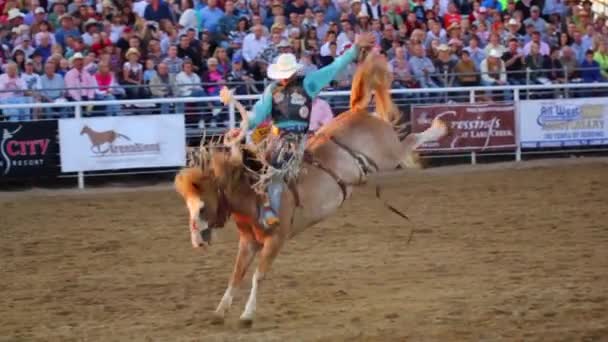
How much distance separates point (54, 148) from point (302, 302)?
6597 millimetres

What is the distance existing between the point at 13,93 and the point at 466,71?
642 cm

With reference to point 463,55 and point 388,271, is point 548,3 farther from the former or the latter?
point 388,271

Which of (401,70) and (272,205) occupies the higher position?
(401,70)

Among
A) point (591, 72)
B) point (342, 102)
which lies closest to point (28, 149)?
point (342, 102)

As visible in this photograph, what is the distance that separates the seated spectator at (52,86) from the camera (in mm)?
13555

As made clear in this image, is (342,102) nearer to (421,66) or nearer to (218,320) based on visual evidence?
(421,66)

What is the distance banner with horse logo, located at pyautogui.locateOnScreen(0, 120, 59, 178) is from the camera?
42.5 ft

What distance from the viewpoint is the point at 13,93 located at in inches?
524

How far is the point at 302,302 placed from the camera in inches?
292

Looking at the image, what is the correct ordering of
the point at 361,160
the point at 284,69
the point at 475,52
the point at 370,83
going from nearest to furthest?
the point at 284,69 < the point at 361,160 < the point at 370,83 < the point at 475,52

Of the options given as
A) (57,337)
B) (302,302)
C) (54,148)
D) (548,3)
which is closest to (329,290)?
(302,302)

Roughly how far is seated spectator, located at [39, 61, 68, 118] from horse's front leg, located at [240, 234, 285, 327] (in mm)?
7181

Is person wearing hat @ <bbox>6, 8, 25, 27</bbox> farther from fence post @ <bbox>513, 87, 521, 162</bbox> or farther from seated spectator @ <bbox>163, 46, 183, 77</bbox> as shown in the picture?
fence post @ <bbox>513, 87, 521, 162</bbox>

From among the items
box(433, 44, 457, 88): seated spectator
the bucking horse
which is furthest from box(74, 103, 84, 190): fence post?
the bucking horse
